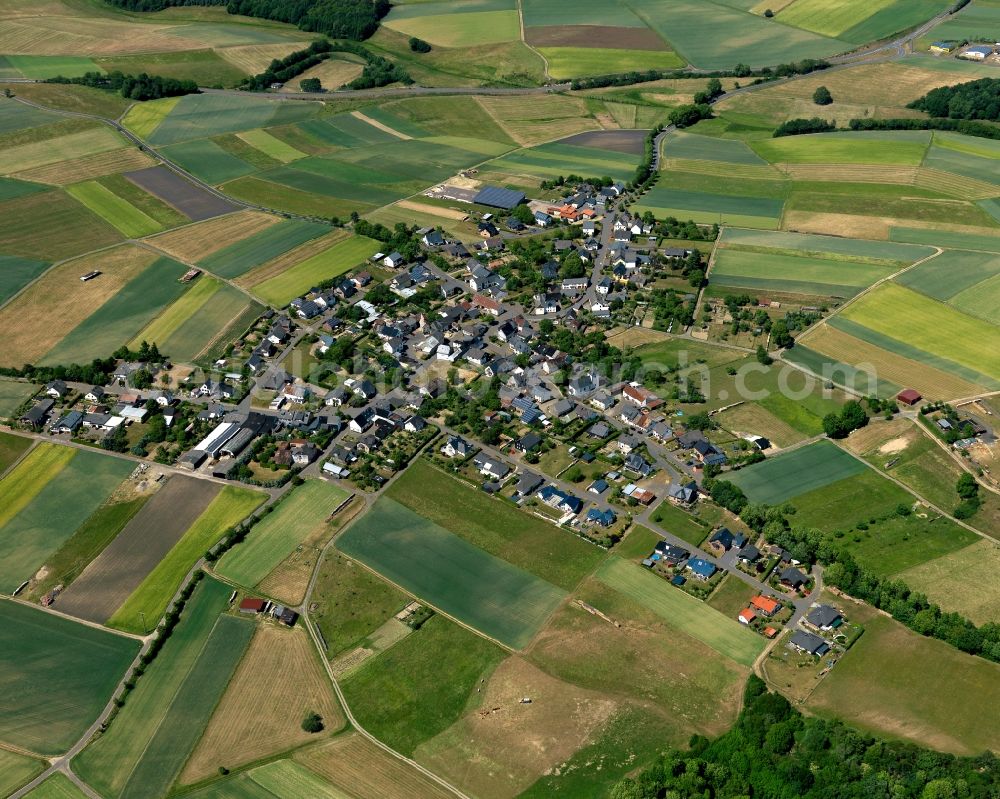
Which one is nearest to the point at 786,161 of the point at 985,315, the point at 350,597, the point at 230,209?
the point at 985,315

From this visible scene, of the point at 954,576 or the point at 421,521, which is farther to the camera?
the point at 421,521

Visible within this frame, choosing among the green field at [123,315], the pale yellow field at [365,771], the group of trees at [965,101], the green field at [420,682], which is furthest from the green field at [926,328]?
the green field at [123,315]

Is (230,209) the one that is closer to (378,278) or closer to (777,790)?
(378,278)

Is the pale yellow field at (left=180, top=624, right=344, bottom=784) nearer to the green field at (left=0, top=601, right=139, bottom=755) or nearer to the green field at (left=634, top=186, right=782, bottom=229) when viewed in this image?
the green field at (left=0, top=601, right=139, bottom=755)

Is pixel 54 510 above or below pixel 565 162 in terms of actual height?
below

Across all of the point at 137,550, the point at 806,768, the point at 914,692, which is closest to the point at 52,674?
the point at 137,550

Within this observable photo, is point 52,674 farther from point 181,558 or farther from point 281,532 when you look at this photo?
point 281,532
